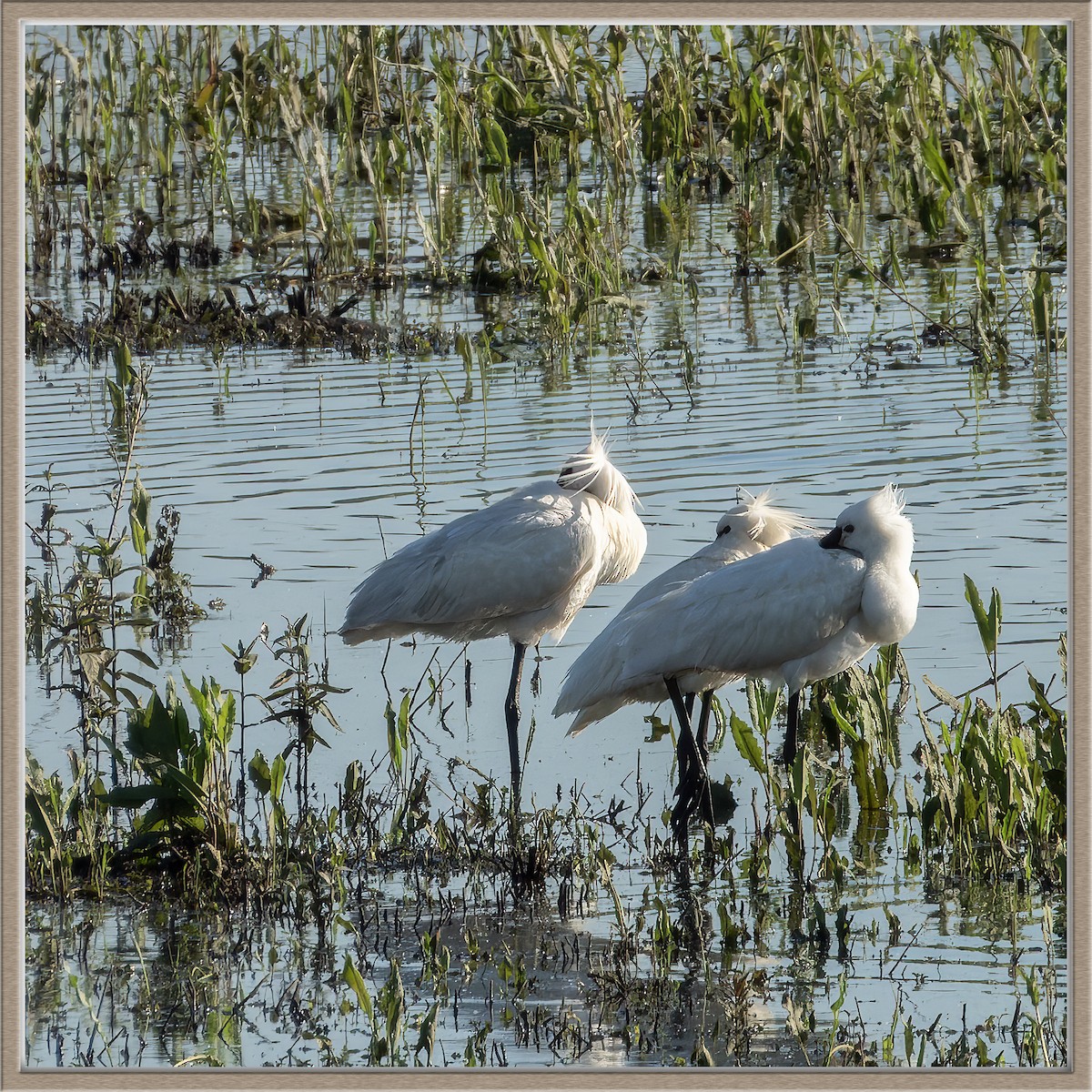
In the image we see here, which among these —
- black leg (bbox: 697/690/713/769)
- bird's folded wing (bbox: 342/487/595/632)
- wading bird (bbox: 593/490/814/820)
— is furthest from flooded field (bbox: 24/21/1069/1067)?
wading bird (bbox: 593/490/814/820)

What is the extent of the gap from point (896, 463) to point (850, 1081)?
215 inches

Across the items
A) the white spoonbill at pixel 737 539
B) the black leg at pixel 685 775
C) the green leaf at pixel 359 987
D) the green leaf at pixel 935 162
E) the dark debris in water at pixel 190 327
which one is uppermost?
the green leaf at pixel 935 162

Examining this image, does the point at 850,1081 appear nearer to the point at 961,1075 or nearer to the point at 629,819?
the point at 961,1075

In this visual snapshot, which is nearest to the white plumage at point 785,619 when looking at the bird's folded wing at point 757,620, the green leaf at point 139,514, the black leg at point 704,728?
the bird's folded wing at point 757,620

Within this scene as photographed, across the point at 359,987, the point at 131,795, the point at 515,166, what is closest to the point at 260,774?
the point at 131,795

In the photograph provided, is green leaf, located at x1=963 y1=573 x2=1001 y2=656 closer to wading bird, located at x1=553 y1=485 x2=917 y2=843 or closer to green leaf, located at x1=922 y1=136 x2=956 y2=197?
wading bird, located at x1=553 y1=485 x2=917 y2=843

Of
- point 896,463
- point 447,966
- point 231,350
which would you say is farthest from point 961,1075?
point 231,350

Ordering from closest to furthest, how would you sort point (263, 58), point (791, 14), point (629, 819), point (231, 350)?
1. point (791, 14)
2. point (629, 819)
3. point (231, 350)
4. point (263, 58)

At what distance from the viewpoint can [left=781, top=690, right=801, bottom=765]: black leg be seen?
6742mm

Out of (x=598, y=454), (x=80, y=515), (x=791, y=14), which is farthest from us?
(x=80, y=515)

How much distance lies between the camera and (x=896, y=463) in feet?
31.4

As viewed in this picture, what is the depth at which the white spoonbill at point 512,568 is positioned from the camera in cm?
764

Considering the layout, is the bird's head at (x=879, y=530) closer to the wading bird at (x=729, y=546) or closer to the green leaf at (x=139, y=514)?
the wading bird at (x=729, y=546)

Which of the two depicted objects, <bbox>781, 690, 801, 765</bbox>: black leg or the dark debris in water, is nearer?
<bbox>781, 690, 801, 765</bbox>: black leg
